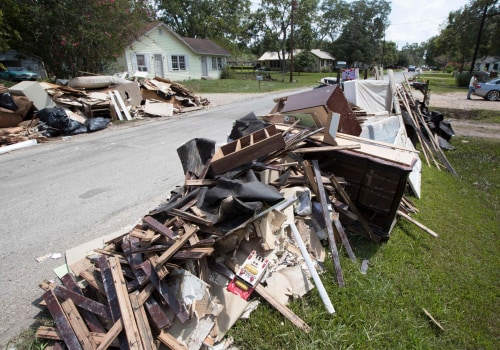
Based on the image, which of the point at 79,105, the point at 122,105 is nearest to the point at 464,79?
the point at 122,105

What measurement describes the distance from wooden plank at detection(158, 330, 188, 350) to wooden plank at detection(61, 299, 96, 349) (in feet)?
1.63

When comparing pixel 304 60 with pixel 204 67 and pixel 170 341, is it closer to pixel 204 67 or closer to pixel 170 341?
pixel 204 67

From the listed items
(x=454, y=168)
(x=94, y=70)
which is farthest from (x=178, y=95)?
(x=454, y=168)

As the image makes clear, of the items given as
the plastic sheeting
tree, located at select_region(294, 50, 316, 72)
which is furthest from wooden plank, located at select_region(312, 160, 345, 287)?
tree, located at select_region(294, 50, 316, 72)

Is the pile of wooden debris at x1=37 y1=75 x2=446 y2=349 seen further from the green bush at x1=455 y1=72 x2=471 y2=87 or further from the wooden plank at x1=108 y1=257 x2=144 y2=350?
the green bush at x1=455 y1=72 x2=471 y2=87

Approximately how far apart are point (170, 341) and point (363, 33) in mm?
70812

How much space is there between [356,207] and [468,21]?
147 ft

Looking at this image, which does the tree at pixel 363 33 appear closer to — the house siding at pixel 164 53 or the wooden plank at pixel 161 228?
the house siding at pixel 164 53

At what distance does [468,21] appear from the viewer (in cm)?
3572

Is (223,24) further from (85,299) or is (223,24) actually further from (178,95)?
(85,299)

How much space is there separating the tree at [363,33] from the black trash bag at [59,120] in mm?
60722

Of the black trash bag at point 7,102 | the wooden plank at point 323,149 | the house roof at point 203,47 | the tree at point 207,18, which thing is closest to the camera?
the wooden plank at point 323,149

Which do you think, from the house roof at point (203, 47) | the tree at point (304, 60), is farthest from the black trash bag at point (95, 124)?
the tree at point (304, 60)

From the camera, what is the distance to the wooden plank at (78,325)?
222cm
